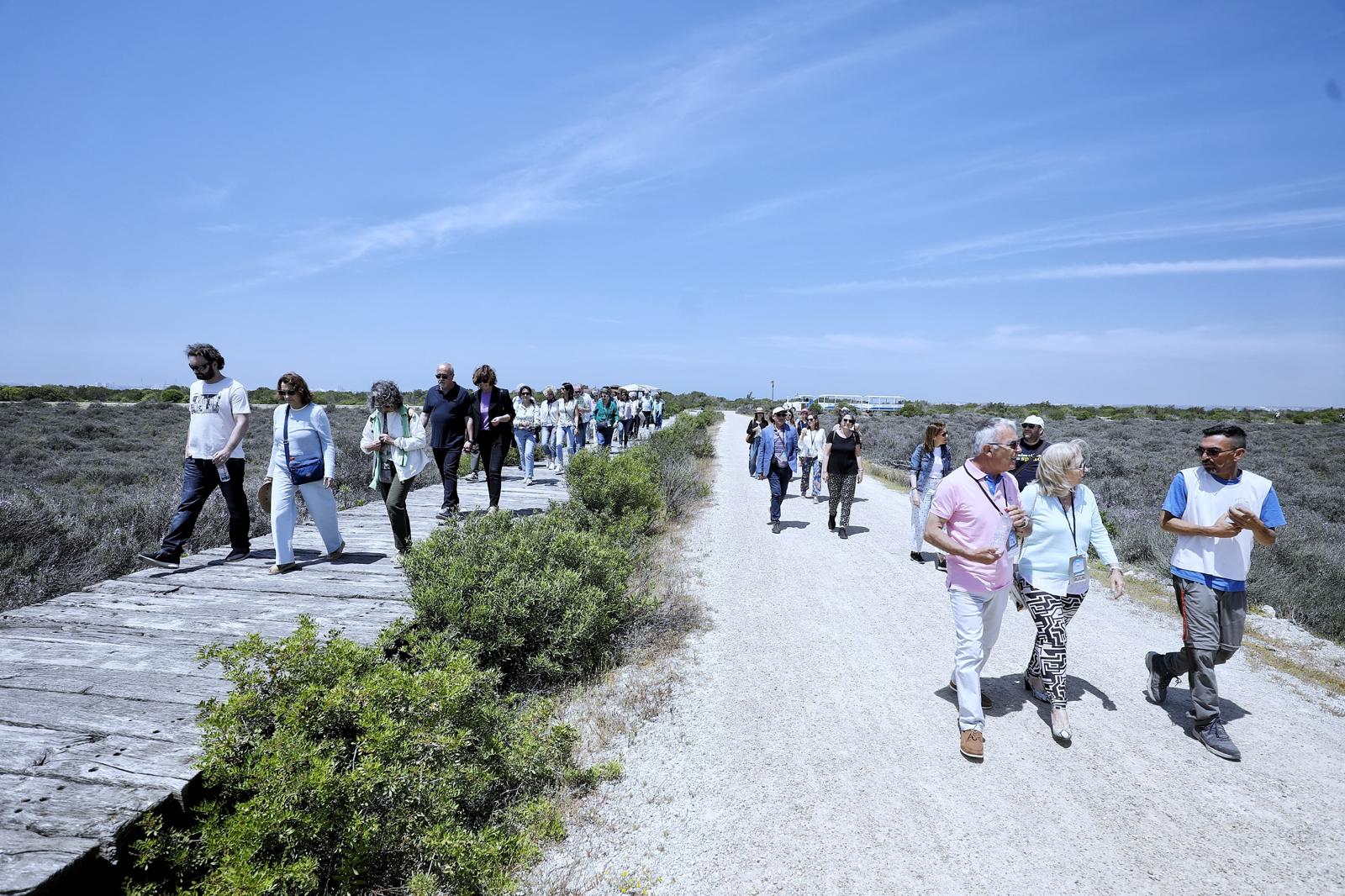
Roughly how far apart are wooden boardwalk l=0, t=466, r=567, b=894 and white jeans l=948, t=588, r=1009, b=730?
383cm

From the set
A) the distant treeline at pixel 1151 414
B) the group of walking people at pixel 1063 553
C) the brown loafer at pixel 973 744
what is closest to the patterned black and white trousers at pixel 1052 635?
the group of walking people at pixel 1063 553

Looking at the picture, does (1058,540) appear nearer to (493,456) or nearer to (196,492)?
(493,456)

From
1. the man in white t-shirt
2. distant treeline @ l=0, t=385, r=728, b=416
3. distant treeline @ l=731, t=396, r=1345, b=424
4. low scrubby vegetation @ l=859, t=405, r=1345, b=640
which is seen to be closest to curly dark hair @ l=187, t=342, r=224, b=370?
the man in white t-shirt

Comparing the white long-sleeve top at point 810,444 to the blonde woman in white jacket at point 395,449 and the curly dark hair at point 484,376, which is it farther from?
the blonde woman in white jacket at point 395,449

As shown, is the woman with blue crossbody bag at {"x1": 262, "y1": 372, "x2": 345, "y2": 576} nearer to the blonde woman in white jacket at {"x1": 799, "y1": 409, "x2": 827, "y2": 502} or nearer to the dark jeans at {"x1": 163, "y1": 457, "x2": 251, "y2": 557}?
the dark jeans at {"x1": 163, "y1": 457, "x2": 251, "y2": 557}

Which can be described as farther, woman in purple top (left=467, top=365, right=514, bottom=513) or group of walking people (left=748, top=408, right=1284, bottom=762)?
woman in purple top (left=467, top=365, right=514, bottom=513)

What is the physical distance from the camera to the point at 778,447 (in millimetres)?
10586

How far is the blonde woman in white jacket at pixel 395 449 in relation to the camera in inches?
243

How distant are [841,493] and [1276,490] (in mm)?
14728

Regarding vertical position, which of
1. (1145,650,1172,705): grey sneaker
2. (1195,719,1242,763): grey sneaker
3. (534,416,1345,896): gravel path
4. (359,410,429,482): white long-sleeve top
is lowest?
(534,416,1345,896): gravel path

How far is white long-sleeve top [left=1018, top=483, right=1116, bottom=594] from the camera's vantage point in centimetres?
415

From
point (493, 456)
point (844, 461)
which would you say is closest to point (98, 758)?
point (493, 456)

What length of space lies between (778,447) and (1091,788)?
735 centimetres

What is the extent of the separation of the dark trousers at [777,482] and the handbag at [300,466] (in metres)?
6.72
